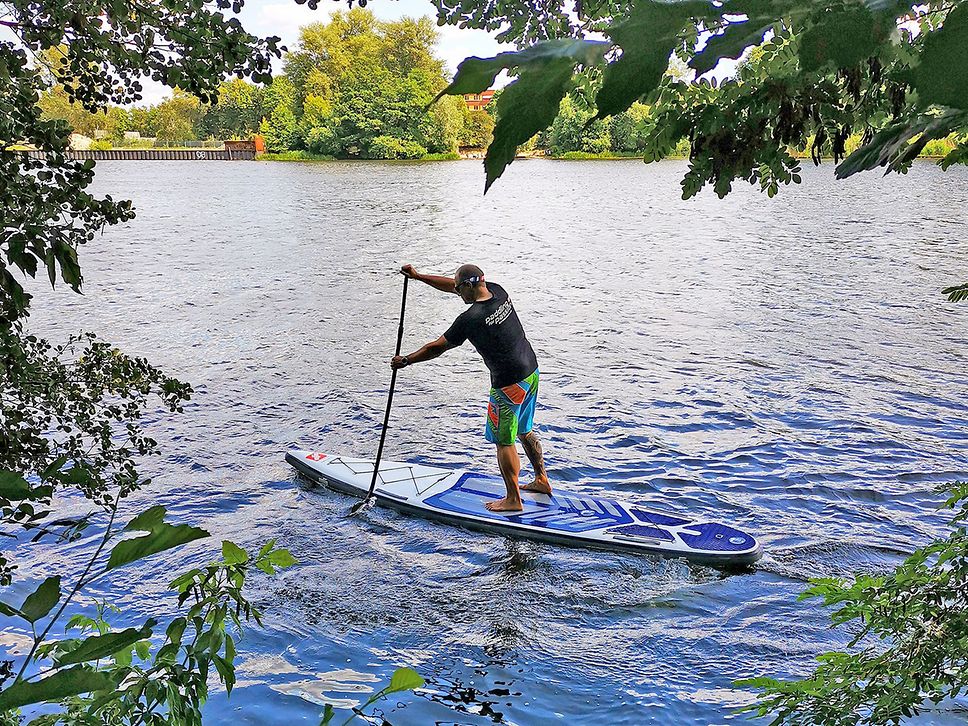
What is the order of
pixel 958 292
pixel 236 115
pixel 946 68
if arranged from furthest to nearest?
pixel 236 115 → pixel 958 292 → pixel 946 68

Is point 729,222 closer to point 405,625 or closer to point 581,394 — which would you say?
point 581,394

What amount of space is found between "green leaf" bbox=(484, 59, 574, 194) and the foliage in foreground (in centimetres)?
386

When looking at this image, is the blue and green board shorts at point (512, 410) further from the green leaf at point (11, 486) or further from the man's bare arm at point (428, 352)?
the green leaf at point (11, 486)

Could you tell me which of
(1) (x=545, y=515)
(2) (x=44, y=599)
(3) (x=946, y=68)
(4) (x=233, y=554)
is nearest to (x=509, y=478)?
(1) (x=545, y=515)

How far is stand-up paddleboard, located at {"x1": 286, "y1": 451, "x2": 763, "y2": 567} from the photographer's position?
10.8m

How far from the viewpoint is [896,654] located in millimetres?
4512

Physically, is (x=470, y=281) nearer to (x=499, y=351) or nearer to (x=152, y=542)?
(x=499, y=351)

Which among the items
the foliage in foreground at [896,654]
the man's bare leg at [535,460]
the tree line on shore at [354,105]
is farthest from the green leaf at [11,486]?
the tree line on shore at [354,105]

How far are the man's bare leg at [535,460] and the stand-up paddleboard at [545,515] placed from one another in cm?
9

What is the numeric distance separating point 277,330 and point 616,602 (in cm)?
1706

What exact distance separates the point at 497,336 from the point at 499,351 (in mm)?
173

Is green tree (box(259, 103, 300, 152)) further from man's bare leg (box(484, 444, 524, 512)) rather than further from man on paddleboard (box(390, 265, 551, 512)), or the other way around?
man on paddleboard (box(390, 265, 551, 512))

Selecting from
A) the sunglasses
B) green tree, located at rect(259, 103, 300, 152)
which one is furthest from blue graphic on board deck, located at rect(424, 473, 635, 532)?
green tree, located at rect(259, 103, 300, 152)

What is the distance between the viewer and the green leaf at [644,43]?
73 centimetres
